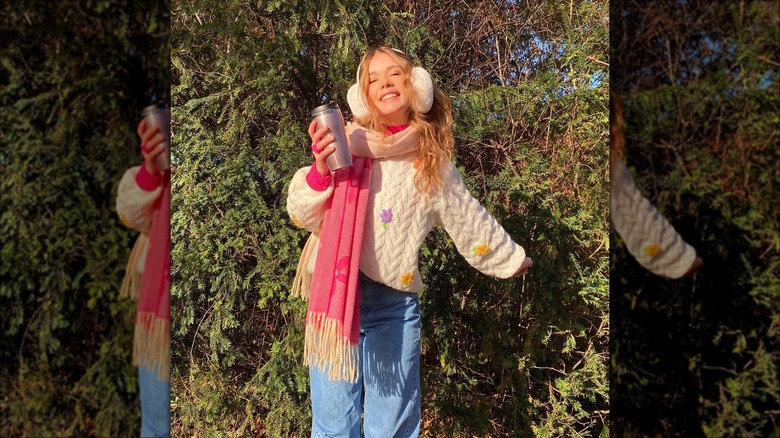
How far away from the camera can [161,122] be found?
0.85 metres

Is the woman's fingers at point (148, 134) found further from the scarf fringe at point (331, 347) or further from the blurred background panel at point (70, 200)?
the scarf fringe at point (331, 347)

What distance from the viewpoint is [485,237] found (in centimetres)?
200

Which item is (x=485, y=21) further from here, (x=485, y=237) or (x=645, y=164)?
(x=645, y=164)

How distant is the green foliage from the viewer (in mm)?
2680

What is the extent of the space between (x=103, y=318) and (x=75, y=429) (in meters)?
0.16

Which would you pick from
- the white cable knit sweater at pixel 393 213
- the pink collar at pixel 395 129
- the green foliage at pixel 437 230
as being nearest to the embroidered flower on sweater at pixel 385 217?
the white cable knit sweater at pixel 393 213

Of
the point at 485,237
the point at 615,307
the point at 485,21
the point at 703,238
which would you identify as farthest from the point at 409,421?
the point at 485,21

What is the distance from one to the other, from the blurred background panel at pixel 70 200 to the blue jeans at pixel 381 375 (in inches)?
42.7

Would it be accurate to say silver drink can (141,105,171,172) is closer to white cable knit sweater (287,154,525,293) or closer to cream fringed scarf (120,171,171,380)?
cream fringed scarf (120,171,171,380)

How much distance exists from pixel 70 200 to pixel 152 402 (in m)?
0.29

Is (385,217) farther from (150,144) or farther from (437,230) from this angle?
(150,144)

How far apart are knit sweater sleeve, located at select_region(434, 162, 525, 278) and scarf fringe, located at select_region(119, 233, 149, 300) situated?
1182 millimetres

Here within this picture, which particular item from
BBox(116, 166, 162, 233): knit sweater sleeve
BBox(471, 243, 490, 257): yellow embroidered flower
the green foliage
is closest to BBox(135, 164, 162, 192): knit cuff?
BBox(116, 166, 162, 233): knit sweater sleeve

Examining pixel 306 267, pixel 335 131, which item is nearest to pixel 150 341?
pixel 335 131
